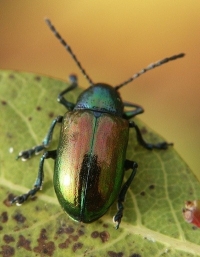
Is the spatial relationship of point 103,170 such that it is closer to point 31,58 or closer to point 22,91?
point 22,91

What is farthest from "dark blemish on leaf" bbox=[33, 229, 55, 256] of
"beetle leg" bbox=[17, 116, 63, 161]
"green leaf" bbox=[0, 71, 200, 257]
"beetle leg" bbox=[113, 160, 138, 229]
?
"beetle leg" bbox=[17, 116, 63, 161]

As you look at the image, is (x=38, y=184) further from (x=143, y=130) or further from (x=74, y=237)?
(x=143, y=130)

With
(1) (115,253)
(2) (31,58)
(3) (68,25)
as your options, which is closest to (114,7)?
(3) (68,25)

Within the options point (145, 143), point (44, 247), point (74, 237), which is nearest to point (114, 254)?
point (74, 237)

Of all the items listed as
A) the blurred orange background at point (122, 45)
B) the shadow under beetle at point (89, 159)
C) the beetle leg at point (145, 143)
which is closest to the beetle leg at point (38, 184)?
the shadow under beetle at point (89, 159)

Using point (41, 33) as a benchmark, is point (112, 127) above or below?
below

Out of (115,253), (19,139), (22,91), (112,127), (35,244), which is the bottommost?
(115,253)

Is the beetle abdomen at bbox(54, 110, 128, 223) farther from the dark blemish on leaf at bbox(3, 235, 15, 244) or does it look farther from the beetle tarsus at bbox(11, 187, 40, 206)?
the dark blemish on leaf at bbox(3, 235, 15, 244)
